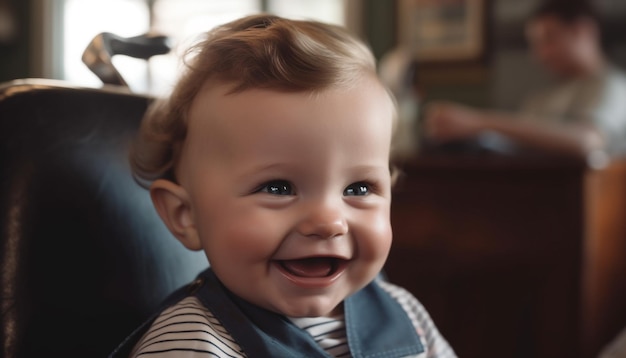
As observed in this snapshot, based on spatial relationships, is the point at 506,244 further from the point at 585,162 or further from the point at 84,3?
the point at 84,3

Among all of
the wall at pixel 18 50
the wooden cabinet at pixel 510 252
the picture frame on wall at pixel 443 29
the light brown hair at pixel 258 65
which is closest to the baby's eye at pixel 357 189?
the light brown hair at pixel 258 65

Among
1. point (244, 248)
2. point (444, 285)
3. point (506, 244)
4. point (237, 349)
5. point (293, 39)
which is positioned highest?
point (293, 39)

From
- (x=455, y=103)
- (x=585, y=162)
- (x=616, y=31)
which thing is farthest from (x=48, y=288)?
(x=455, y=103)

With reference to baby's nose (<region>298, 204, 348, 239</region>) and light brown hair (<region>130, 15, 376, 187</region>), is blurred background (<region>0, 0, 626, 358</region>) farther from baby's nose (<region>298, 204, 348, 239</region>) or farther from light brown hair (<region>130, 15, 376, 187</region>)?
baby's nose (<region>298, 204, 348, 239</region>)

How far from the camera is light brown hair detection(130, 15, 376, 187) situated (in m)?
0.68

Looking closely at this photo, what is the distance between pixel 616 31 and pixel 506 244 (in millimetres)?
1295

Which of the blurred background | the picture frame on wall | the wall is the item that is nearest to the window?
the wall

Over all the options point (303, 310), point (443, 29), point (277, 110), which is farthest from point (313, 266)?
point (443, 29)

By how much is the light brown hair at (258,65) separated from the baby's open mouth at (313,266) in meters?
0.17

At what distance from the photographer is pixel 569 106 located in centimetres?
261

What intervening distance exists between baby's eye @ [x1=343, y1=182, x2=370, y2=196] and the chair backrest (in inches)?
11.5

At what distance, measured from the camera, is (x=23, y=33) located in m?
5.31

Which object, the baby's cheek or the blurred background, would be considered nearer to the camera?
the baby's cheek

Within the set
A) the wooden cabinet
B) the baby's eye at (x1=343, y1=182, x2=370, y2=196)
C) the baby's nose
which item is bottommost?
the wooden cabinet
